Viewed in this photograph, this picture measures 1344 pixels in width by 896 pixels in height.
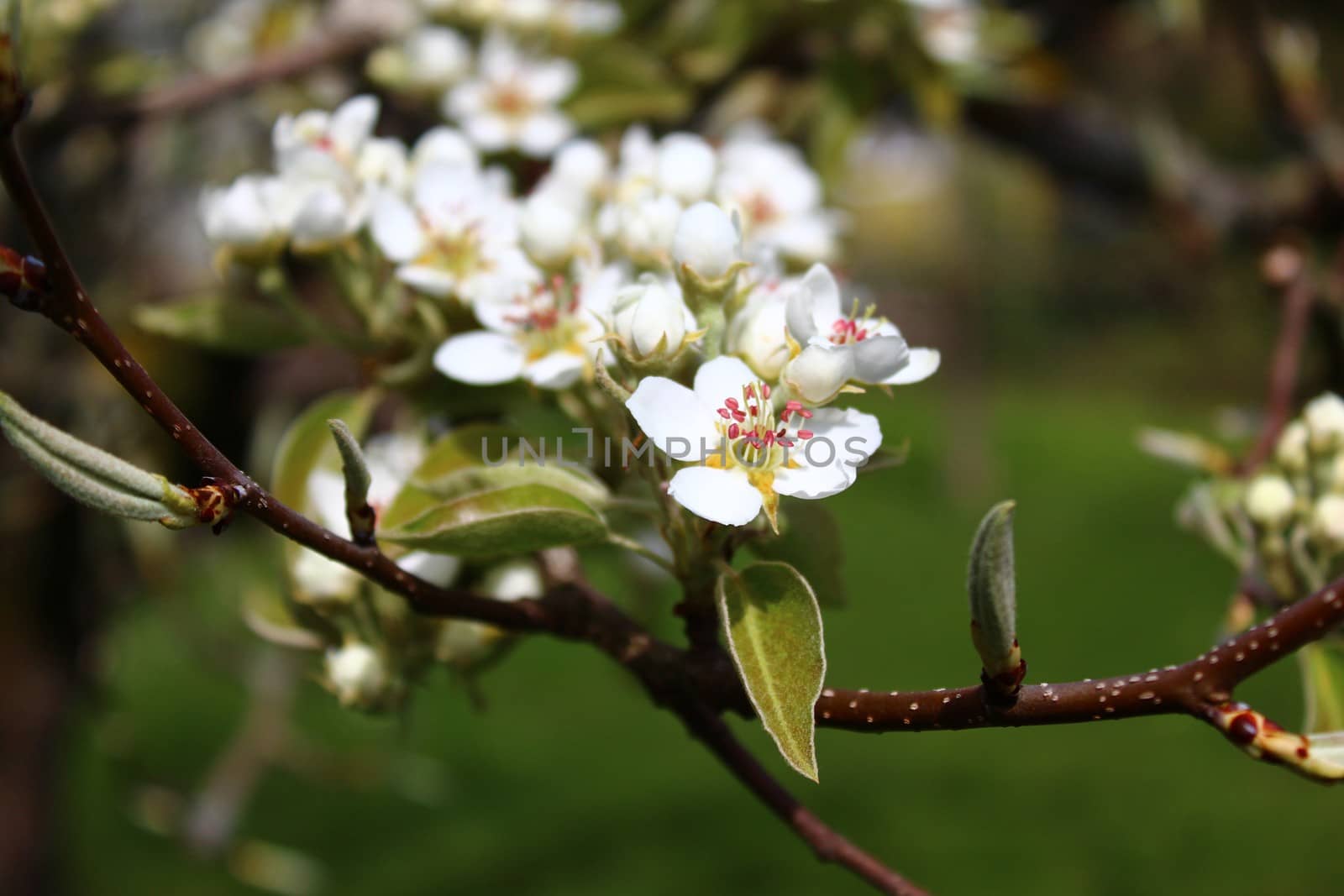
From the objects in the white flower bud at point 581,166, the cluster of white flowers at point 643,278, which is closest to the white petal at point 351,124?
the cluster of white flowers at point 643,278

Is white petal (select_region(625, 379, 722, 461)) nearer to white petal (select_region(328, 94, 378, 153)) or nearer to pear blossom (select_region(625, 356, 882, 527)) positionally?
pear blossom (select_region(625, 356, 882, 527))

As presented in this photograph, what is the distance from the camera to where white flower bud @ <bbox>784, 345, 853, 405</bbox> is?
18.8 inches

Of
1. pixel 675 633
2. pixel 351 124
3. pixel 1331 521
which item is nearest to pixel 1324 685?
pixel 1331 521

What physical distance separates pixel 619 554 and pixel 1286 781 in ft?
6.65

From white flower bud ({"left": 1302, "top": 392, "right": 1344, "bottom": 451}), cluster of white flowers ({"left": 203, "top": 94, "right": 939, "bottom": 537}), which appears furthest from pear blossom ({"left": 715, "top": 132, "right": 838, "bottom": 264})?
white flower bud ({"left": 1302, "top": 392, "right": 1344, "bottom": 451})

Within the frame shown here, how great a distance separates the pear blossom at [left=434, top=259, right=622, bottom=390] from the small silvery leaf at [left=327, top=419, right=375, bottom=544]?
0.14 metres

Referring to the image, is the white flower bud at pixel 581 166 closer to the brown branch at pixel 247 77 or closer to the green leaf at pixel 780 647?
the green leaf at pixel 780 647

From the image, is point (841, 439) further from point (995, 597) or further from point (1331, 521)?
point (1331, 521)

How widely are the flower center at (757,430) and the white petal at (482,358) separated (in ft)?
0.48

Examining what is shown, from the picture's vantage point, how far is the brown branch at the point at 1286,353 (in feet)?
2.72

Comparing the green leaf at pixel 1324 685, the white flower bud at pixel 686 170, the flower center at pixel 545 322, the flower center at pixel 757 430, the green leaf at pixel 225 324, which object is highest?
the white flower bud at pixel 686 170

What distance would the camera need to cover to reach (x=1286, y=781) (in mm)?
2365

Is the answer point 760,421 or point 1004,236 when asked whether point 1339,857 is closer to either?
point 760,421

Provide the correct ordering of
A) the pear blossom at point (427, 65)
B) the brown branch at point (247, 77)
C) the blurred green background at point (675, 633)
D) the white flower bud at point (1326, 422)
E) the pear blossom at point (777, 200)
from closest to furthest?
the white flower bud at point (1326, 422), the pear blossom at point (777, 200), the pear blossom at point (427, 65), the brown branch at point (247, 77), the blurred green background at point (675, 633)
